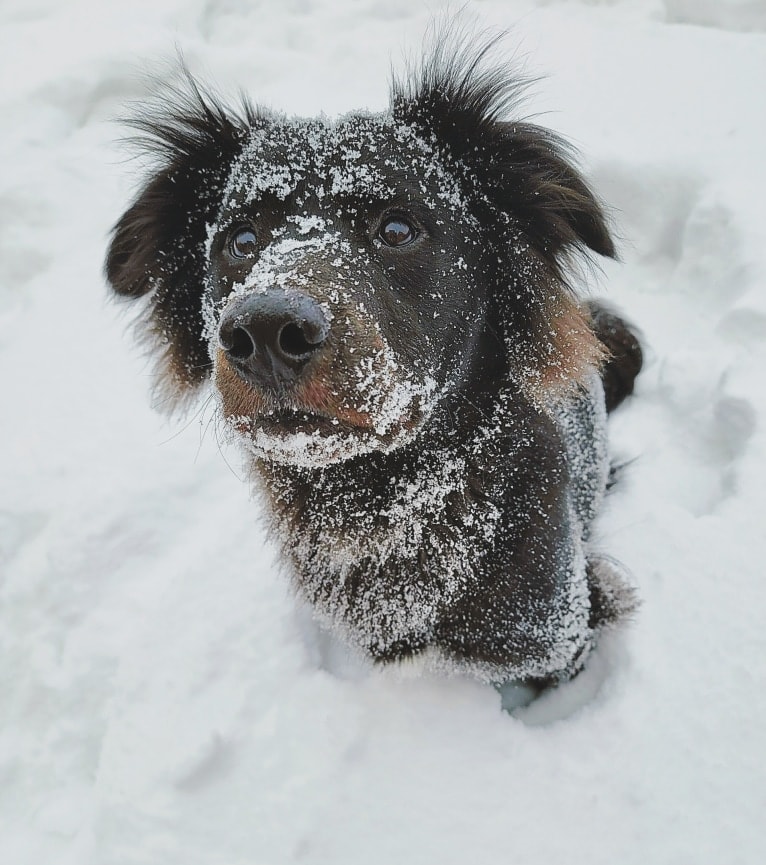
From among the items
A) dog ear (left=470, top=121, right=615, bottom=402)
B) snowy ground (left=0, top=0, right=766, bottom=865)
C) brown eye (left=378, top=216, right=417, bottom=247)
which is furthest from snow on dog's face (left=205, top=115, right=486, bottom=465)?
snowy ground (left=0, top=0, right=766, bottom=865)

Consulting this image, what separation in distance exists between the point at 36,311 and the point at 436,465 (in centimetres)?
266

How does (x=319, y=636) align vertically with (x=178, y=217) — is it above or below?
below

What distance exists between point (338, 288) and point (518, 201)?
0.61 meters

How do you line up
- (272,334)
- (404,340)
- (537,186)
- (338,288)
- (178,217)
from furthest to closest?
(178,217) < (537,186) < (404,340) < (338,288) < (272,334)

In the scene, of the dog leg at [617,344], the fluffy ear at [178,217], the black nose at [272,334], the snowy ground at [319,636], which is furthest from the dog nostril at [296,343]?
the dog leg at [617,344]

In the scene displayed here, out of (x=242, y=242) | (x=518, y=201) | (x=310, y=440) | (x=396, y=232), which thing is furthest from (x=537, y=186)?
(x=310, y=440)

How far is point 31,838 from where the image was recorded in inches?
72.6

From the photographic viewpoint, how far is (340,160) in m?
1.55

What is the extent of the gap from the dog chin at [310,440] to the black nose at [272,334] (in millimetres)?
124

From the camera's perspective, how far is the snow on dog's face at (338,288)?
4.19ft

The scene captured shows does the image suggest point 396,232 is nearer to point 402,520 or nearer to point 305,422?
point 305,422

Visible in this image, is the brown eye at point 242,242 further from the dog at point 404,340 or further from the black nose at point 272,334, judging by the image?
the black nose at point 272,334

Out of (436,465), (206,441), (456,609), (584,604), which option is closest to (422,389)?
(436,465)

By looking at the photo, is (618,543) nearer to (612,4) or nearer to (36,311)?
(36,311)
